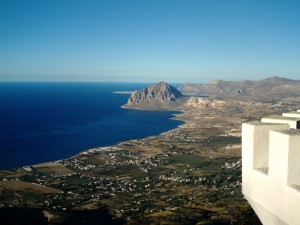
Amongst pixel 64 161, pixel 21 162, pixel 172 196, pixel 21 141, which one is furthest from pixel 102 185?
pixel 21 141

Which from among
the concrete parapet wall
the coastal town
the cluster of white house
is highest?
the concrete parapet wall

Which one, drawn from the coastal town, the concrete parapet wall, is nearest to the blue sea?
the coastal town

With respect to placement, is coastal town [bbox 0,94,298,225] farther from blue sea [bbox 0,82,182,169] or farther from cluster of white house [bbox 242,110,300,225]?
cluster of white house [bbox 242,110,300,225]

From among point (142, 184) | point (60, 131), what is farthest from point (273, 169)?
point (60, 131)

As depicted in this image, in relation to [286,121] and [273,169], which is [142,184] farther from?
[273,169]

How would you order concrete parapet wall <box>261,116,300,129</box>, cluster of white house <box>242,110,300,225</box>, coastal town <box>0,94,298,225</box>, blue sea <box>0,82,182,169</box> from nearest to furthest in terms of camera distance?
Answer: 1. cluster of white house <box>242,110,300,225</box>
2. concrete parapet wall <box>261,116,300,129</box>
3. coastal town <box>0,94,298,225</box>
4. blue sea <box>0,82,182,169</box>

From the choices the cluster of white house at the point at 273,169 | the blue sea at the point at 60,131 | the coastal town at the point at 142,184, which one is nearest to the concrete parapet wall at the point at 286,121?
the cluster of white house at the point at 273,169

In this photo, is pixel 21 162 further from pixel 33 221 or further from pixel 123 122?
pixel 123 122

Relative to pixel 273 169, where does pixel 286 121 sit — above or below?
above
